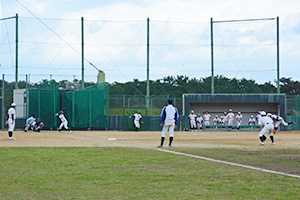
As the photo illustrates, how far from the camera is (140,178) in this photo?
28.0ft

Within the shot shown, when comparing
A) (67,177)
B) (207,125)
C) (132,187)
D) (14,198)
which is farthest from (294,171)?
(207,125)

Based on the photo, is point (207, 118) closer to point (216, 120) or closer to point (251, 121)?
point (216, 120)

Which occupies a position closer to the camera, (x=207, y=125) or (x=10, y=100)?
(x=10, y=100)

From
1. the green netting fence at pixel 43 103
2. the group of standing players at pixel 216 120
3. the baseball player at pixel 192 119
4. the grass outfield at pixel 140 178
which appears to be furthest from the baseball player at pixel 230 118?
the grass outfield at pixel 140 178

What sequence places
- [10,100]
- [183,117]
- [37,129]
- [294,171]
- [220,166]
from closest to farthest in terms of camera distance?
[294,171], [220,166], [37,129], [10,100], [183,117]

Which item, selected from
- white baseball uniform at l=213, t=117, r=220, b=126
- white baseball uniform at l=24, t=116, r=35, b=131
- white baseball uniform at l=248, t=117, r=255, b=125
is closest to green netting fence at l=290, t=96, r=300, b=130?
white baseball uniform at l=248, t=117, r=255, b=125

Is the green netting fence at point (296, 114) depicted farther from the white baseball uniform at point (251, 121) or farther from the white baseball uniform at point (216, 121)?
the white baseball uniform at point (216, 121)

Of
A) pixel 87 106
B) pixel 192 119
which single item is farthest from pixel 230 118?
pixel 87 106

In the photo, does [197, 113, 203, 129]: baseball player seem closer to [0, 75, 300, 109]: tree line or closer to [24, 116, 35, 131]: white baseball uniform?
[0, 75, 300, 109]: tree line

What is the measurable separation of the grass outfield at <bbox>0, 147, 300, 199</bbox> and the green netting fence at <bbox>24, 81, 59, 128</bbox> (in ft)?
71.3

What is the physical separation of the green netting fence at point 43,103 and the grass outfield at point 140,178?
21747mm

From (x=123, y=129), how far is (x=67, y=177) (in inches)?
1095

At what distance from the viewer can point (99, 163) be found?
35.7ft

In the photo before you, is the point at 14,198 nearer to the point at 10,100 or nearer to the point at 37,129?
the point at 37,129
